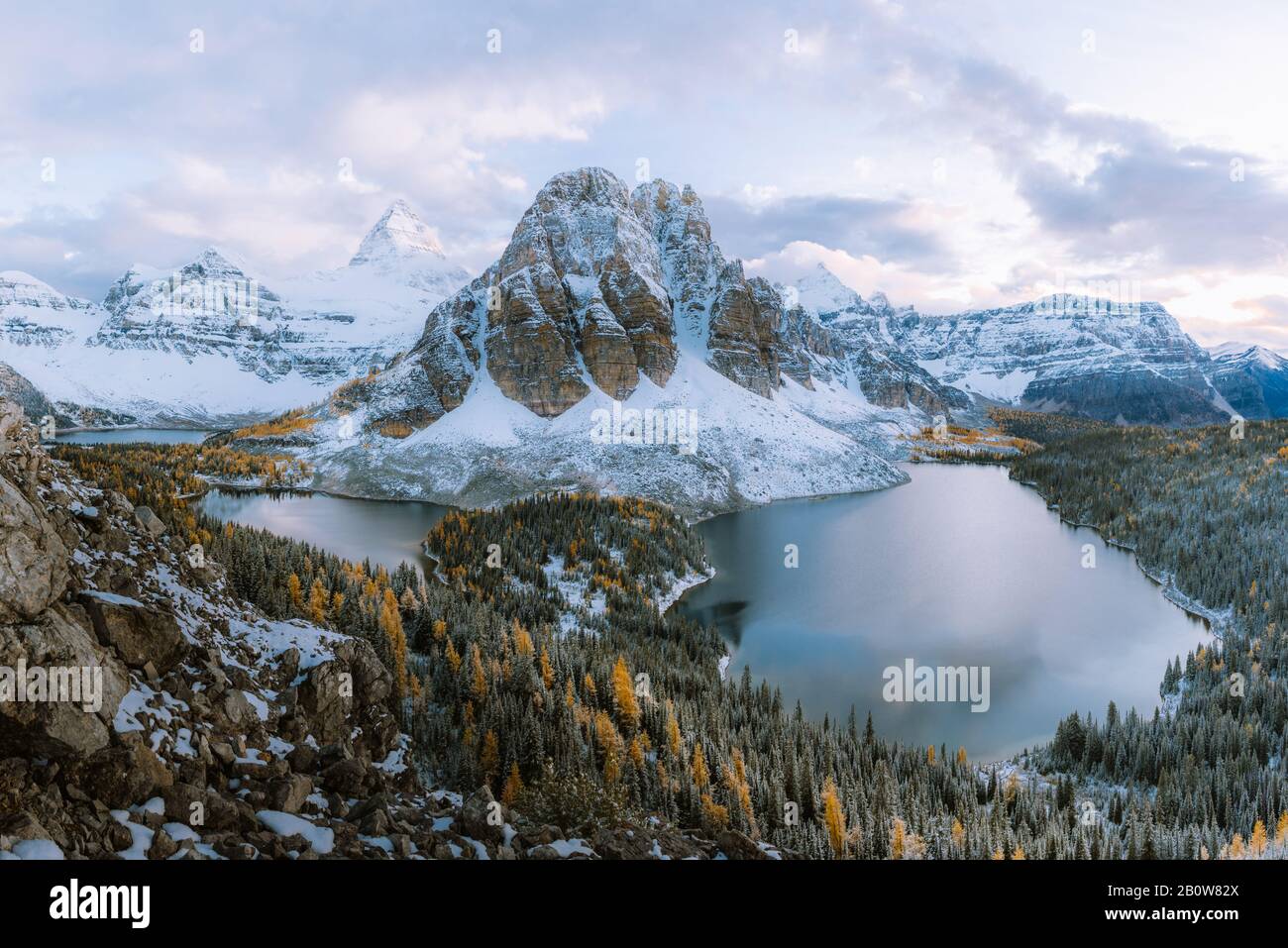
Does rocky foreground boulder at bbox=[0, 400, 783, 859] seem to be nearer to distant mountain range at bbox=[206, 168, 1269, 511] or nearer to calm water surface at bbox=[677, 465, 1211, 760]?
calm water surface at bbox=[677, 465, 1211, 760]

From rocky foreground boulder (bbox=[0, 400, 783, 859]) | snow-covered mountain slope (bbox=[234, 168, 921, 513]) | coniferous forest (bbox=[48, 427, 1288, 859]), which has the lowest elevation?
coniferous forest (bbox=[48, 427, 1288, 859])

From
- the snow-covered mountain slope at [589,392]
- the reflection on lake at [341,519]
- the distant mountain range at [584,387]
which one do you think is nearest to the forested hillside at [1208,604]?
the snow-covered mountain slope at [589,392]

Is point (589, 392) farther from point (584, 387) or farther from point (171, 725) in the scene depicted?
point (171, 725)

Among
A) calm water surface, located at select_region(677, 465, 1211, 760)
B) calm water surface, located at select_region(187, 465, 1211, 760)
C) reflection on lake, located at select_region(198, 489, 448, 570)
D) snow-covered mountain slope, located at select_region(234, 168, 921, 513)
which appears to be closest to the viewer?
calm water surface, located at select_region(677, 465, 1211, 760)

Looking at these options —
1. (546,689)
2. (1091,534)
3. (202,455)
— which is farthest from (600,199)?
(546,689)

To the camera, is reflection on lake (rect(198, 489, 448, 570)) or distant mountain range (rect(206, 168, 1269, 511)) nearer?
reflection on lake (rect(198, 489, 448, 570))

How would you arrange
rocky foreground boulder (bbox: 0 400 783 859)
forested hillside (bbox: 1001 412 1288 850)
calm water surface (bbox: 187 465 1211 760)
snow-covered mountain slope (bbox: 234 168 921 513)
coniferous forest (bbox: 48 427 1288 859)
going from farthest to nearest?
snow-covered mountain slope (bbox: 234 168 921 513) → calm water surface (bbox: 187 465 1211 760) → forested hillside (bbox: 1001 412 1288 850) → coniferous forest (bbox: 48 427 1288 859) → rocky foreground boulder (bbox: 0 400 783 859)

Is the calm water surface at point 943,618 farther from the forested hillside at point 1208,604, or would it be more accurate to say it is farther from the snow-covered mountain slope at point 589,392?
the snow-covered mountain slope at point 589,392

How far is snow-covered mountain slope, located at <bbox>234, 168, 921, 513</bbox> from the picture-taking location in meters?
97.1

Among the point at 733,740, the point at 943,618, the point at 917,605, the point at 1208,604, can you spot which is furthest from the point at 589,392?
the point at 733,740

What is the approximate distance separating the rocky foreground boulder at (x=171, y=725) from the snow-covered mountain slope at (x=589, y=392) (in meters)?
70.2

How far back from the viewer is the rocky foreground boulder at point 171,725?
983 cm

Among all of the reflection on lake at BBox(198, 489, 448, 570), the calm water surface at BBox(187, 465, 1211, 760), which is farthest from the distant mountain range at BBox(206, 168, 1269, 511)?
the calm water surface at BBox(187, 465, 1211, 760)

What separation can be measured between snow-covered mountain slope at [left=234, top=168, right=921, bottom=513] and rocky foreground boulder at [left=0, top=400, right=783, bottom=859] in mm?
70185
